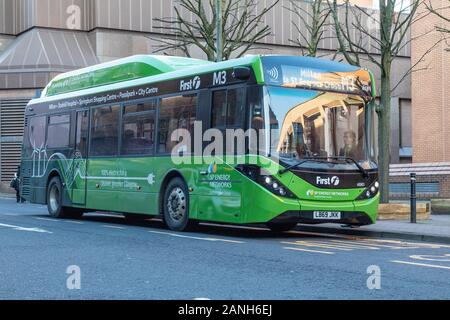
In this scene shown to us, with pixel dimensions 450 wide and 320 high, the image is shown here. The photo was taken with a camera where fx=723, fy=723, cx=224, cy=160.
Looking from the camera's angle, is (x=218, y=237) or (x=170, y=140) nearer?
(x=218, y=237)

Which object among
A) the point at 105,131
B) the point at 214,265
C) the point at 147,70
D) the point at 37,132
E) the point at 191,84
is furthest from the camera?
the point at 37,132

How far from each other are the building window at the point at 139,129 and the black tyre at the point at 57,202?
3.53 meters

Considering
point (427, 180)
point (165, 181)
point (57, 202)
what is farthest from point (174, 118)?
point (427, 180)

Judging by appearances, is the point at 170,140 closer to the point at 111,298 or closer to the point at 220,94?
the point at 220,94

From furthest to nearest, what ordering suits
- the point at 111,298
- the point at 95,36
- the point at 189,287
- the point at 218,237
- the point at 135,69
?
the point at 95,36 < the point at 135,69 < the point at 218,237 < the point at 189,287 < the point at 111,298

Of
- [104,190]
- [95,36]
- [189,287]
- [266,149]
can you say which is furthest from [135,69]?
[95,36]

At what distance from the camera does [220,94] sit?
42.7 ft

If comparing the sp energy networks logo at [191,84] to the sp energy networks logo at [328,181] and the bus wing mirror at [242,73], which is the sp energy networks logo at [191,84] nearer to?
the bus wing mirror at [242,73]

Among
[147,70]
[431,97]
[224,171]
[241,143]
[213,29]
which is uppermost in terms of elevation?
[213,29]

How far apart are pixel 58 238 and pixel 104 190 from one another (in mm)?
3679

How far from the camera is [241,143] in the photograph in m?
12.4

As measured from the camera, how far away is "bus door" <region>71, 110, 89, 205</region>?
17.0 m

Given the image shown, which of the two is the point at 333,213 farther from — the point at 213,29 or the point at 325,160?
the point at 213,29

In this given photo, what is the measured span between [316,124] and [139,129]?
4.23 meters
